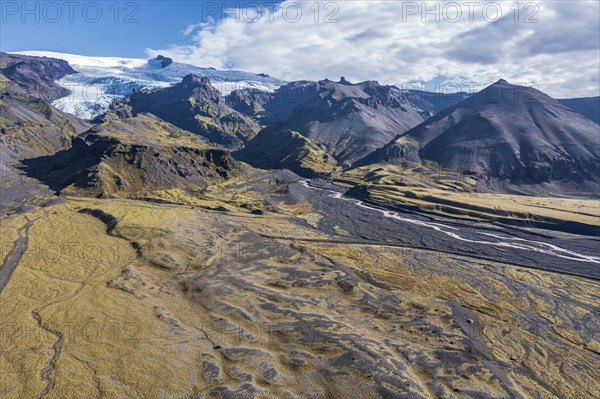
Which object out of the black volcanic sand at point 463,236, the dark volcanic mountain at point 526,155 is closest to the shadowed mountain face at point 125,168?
the black volcanic sand at point 463,236

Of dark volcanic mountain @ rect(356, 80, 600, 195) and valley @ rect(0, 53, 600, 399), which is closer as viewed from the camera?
valley @ rect(0, 53, 600, 399)

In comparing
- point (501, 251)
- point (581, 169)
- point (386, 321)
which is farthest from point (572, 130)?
point (386, 321)

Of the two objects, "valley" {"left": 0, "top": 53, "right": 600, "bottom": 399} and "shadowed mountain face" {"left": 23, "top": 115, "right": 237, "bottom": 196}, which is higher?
"shadowed mountain face" {"left": 23, "top": 115, "right": 237, "bottom": 196}

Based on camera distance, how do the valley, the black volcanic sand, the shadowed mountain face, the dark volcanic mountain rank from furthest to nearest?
the dark volcanic mountain, the shadowed mountain face, the black volcanic sand, the valley

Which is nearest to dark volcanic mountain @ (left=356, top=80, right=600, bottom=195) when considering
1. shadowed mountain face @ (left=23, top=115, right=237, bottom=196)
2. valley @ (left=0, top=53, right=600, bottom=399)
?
valley @ (left=0, top=53, right=600, bottom=399)

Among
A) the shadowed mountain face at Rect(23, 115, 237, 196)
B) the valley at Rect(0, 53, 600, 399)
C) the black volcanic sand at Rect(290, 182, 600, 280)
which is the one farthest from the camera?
the shadowed mountain face at Rect(23, 115, 237, 196)

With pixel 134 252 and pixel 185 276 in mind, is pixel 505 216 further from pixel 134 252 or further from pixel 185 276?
pixel 134 252

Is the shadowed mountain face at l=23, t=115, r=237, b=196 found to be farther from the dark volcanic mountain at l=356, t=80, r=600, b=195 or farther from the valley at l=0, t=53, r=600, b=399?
the dark volcanic mountain at l=356, t=80, r=600, b=195
